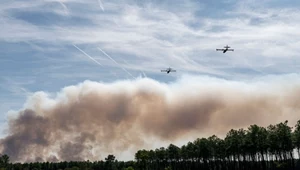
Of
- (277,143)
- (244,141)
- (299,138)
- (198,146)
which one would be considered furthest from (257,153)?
(198,146)

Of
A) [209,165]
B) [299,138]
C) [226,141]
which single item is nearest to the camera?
[299,138]

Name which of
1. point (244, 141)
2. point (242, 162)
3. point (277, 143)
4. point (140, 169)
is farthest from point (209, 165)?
point (277, 143)

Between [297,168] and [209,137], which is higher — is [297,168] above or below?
below

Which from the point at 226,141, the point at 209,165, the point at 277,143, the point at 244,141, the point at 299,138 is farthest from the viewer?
the point at 209,165

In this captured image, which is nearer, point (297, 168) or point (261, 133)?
point (261, 133)

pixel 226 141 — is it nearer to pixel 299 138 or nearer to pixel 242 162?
pixel 242 162

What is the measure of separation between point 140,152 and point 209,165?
4128 cm

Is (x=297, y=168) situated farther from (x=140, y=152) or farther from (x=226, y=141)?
(x=140, y=152)

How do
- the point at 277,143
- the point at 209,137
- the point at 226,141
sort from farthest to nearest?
the point at 209,137, the point at 226,141, the point at 277,143

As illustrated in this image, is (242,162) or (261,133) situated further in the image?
(242,162)

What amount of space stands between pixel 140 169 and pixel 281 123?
293 feet

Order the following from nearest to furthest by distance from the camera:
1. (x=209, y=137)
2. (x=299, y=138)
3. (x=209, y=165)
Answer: (x=299, y=138) < (x=209, y=137) < (x=209, y=165)

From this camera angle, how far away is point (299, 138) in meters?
121

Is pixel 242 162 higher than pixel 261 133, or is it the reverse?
pixel 261 133
